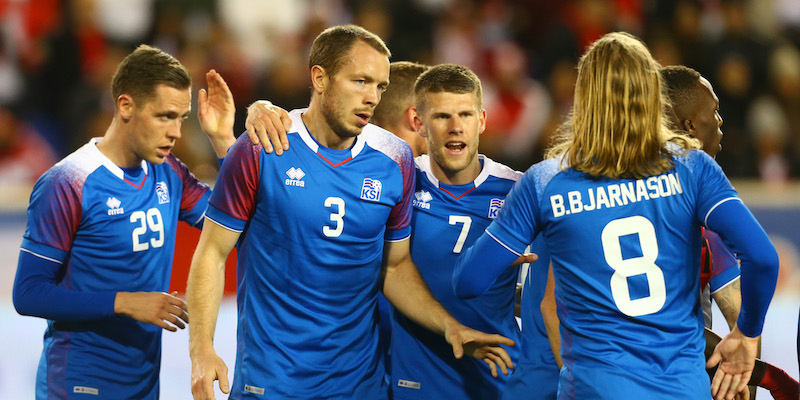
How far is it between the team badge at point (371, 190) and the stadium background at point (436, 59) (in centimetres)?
522

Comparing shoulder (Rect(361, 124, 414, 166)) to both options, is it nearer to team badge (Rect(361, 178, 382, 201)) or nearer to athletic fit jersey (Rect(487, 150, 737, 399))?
team badge (Rect(361, 178, 382, 201))

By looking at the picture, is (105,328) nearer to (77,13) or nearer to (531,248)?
(531,248)

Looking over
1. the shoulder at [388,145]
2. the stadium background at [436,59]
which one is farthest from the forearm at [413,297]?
the stadium background at [436,59]

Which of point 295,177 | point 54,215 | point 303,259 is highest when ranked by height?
point 295,177

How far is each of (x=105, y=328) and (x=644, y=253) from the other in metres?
2.70

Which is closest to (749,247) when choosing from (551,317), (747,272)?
(747,272)

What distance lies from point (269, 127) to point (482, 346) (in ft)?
4.45

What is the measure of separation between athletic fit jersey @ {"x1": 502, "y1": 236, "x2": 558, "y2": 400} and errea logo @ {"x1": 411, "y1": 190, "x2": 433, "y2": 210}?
0.58 meters

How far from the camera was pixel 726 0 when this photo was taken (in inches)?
492

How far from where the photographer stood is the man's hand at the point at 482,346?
3850 millimetres

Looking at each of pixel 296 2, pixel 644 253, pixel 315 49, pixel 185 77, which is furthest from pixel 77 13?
pixel 644 253

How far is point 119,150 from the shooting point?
4633 millimetres

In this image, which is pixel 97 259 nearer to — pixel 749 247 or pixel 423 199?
pixel 423 199

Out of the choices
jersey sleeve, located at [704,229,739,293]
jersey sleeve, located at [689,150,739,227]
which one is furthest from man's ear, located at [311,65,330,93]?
jersey sleeve, located at [704,229,739,293]
